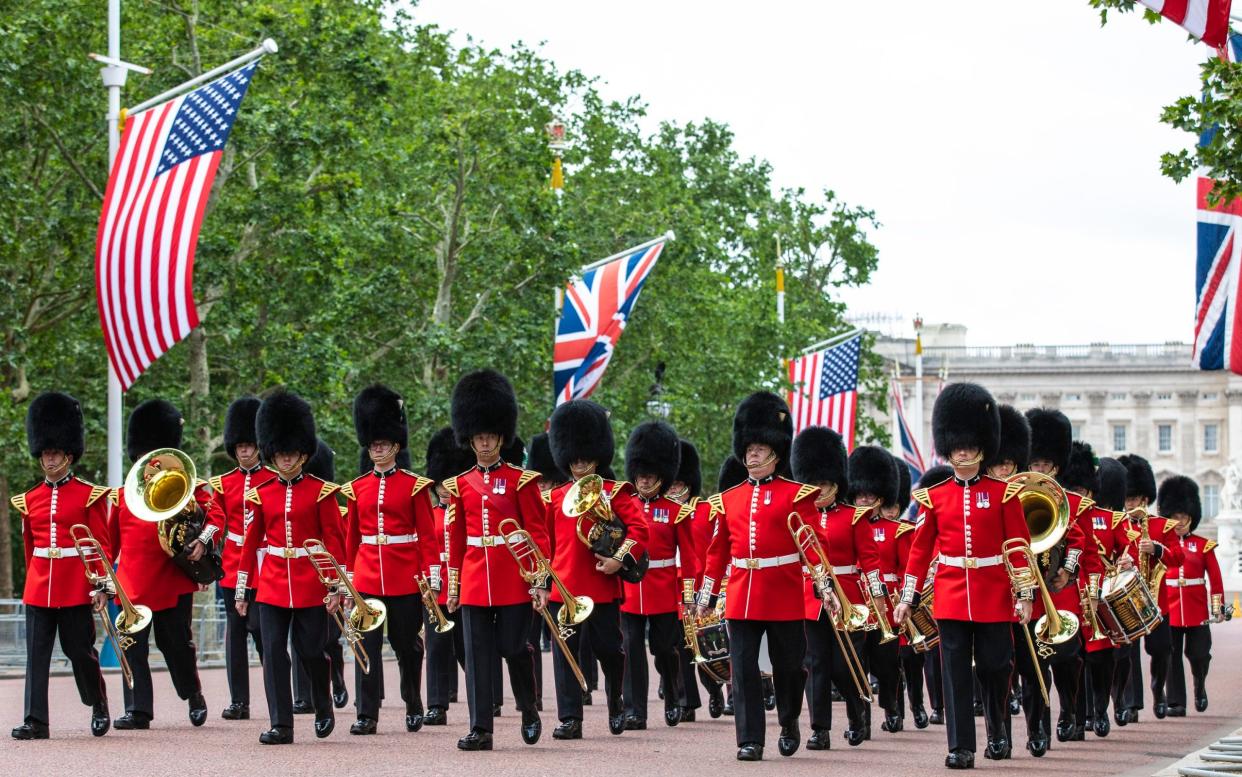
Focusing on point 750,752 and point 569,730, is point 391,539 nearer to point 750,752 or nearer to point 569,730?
point 569,730

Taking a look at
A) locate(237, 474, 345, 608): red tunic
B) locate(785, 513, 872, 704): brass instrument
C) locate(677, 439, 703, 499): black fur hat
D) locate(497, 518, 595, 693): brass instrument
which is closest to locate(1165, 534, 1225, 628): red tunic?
locate(677, 439, 703, 499): black fur hat

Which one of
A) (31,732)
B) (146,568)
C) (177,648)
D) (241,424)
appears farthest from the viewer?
(241,424)

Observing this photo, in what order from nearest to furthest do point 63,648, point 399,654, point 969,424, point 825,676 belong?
point 969,424, point 63,648, point 825,676, point 399,654

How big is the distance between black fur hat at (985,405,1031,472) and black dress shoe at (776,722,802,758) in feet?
6.68

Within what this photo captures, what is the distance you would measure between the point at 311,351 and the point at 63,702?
12.4 metres

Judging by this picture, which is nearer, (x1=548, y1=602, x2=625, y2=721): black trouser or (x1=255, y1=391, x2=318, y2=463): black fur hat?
(x1=255, y1=391, x2=318, y2=463): black fur hat

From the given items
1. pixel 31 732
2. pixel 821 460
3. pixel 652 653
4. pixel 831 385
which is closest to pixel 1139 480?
pixel 821 460

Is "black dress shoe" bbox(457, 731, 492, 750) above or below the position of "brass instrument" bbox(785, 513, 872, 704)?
below

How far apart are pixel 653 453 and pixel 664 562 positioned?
0.79m

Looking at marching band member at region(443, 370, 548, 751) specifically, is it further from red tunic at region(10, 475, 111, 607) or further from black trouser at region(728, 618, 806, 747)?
red tunic at region(10, 475, 111, 607)

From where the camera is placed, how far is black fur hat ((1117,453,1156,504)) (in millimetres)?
16953

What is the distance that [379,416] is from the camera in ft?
44.7

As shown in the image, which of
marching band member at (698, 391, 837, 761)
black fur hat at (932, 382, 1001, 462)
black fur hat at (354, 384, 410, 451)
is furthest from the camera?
black fur hat at (354, 384, 410, 451)

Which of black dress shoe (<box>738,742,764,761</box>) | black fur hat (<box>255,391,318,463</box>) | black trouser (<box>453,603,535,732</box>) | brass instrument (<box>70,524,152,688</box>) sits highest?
black fur hat (<box>255,391,318,463</box>)
